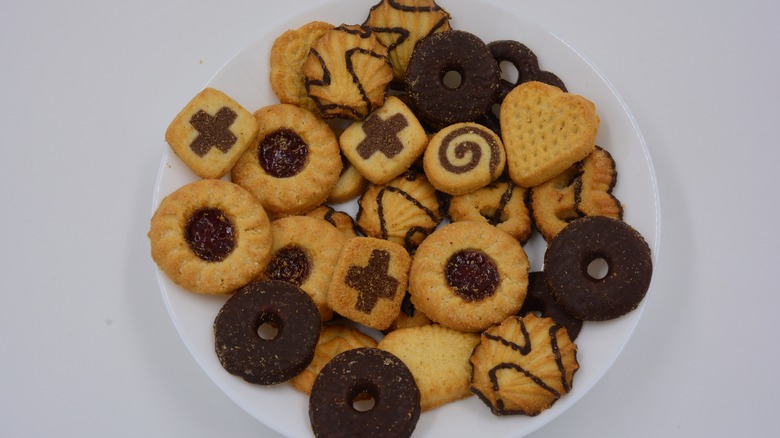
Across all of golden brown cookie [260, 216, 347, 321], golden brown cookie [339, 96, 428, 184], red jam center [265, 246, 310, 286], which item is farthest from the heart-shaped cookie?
red jam center [265, 246, 310, 286]

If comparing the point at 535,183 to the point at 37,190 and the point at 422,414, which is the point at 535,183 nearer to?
the point at 422,414

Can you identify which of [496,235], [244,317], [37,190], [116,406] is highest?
[496,235]

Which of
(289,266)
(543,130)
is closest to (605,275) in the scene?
(543,130)

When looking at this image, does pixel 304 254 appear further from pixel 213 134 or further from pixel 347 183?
pixel 213 134

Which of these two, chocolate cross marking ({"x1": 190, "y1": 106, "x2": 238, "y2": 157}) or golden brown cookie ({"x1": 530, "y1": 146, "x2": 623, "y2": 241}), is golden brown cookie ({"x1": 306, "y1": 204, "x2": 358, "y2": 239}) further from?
golden brown cookie ({"x1": 530, "y1": 146, "x2": 623, "y2": 241})

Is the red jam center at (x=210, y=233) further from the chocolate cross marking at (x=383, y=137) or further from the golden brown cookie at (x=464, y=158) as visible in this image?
the golden brown cookie at (x=464, y=158)

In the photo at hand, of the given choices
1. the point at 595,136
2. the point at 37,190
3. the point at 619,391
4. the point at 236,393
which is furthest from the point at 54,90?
the point at 619,391

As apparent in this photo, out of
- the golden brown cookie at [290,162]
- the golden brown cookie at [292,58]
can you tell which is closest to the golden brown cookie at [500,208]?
the golden brown cookie at [290,162]
